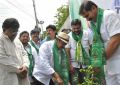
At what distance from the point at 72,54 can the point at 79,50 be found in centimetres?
26

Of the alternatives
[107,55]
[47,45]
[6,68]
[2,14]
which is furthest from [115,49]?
[2,14]

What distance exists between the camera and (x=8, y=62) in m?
6.56

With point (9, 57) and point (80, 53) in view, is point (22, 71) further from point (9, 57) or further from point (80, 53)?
point (80, 53)

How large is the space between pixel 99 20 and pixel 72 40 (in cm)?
288

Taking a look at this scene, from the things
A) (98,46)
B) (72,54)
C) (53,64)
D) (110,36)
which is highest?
(110,36)

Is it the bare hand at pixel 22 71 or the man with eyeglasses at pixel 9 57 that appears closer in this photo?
the man with eyeglasses at pixel 9 57

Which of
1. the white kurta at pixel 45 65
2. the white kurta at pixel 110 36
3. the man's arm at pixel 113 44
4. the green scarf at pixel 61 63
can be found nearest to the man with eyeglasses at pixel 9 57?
the white kurta at pixel 45 65

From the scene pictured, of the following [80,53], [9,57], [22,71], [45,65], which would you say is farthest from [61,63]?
[9,57]

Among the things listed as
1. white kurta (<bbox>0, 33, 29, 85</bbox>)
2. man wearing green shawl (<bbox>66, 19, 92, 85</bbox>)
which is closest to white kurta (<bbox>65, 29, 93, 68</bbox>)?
man wearing green shawl (<bbox>66, 19, 92, 85</bbox>)

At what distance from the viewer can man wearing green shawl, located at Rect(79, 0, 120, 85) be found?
19.0 ft

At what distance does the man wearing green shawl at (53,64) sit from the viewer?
7.71 metres

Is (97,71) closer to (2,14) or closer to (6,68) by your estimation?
(6,68)

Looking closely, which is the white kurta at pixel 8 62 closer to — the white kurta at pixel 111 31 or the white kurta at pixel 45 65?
the white kurta at pixel 45 65

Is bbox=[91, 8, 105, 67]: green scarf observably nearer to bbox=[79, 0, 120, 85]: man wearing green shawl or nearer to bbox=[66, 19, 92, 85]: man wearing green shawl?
bbox=[79, 0, 120, 85]: man wearing green shawl
